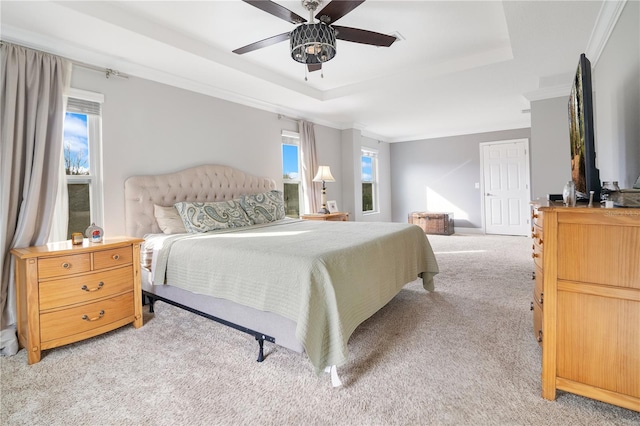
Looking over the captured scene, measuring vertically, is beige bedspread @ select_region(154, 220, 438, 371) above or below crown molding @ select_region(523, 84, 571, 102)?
below

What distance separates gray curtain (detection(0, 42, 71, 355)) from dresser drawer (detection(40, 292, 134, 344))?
35 centimetres

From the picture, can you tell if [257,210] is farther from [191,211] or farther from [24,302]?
[24,302]

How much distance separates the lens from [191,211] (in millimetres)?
3066

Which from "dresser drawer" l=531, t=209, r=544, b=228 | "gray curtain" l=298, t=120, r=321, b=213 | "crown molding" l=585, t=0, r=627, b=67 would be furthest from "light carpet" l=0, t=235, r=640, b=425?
"gray curtain" l=298, t=120, r=321, b=213

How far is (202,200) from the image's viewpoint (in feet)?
12.1

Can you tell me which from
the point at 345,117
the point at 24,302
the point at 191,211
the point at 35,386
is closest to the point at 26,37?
the point at 191,211

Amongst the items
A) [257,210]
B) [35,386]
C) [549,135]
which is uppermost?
[549,135]

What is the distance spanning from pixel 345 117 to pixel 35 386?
17.0 ft

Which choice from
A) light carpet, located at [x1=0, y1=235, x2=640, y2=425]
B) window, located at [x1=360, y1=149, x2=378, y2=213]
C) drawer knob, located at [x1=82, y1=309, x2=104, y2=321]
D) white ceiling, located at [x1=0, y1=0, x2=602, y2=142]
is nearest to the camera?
light carpet, located at [x1=0, y1=235, x2=640, y2=425]

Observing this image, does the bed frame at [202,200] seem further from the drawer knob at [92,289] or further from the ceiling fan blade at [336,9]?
the ceiling fan blade at [336,9]

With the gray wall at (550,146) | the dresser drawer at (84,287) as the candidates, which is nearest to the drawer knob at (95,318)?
the dresser drawer at (84,287)

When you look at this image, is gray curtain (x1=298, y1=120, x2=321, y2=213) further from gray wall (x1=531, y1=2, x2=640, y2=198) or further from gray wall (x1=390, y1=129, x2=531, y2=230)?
gray wall (x1=390, y1=129, x2=531, y2=230)

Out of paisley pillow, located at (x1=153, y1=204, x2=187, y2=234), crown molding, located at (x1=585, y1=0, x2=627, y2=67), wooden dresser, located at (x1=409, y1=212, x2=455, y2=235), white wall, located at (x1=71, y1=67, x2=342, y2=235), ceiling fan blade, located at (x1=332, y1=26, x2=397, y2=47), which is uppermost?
crown molding, located at (x1=585, y1=0, x2=627, y2=67)

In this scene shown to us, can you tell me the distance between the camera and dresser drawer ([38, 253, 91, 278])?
2.08 m
